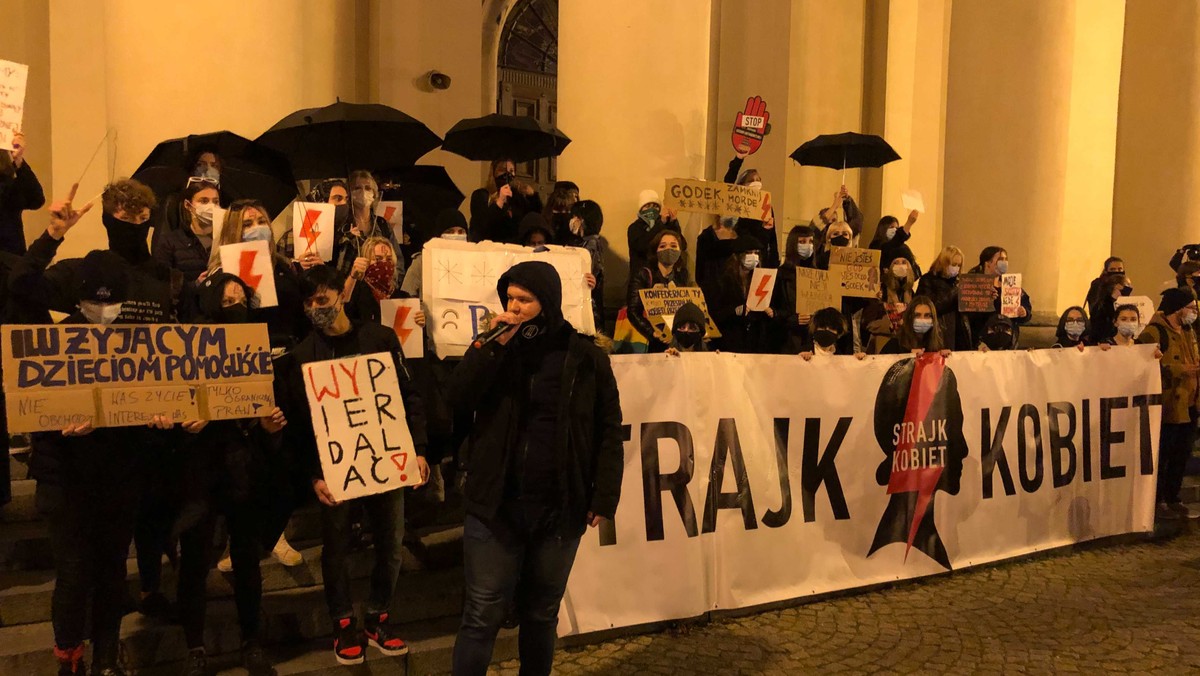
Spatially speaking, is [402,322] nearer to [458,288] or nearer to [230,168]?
[458,288]

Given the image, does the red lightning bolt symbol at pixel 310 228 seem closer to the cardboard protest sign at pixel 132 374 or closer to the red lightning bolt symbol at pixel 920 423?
the cardboard protest sign at pixel 132 374

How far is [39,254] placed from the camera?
449 cm

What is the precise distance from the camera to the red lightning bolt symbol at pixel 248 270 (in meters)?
4.90

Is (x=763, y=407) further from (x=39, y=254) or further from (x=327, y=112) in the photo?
(x=39, y=254)

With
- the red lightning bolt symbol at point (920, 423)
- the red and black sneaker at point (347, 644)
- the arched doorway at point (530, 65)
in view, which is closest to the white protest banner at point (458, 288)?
the red and black sneaker at point (347, 644)

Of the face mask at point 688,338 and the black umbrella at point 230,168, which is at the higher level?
the black umbrella at point 230,168

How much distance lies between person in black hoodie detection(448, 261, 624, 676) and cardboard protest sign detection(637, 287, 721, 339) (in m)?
3.00

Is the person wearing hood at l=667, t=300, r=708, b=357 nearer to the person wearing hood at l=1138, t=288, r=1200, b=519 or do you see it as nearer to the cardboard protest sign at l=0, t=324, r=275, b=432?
the cardboard protest sign at l=0, t=324, r=275, b=432

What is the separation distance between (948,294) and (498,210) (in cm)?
406

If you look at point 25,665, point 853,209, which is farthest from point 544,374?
point 853,209

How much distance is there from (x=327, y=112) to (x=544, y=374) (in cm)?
364

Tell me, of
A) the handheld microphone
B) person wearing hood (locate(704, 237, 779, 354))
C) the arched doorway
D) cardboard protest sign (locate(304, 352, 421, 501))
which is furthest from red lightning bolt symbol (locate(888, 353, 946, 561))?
the arched doorway

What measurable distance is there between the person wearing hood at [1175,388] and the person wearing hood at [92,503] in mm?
7892

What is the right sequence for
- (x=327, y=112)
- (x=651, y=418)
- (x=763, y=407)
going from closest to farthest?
(x=651, y=418), (x=763, y=407), (x=327, y=112)
